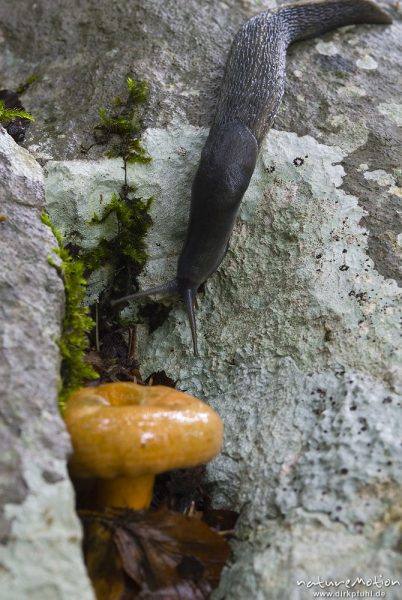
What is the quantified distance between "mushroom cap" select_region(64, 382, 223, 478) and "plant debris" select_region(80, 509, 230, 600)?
244 millimetres

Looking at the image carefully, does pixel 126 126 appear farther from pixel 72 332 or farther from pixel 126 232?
pixel 72 332

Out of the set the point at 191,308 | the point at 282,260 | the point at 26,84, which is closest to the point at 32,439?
the point at 191,308

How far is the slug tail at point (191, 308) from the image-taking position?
3402 mm

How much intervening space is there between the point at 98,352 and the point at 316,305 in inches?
48.6

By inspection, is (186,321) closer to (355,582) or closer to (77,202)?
(77,202)

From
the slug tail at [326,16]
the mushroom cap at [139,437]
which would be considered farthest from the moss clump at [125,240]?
the slug tail at [326,16]

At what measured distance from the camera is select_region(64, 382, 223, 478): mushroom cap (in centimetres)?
216

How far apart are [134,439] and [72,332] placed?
0.81 m

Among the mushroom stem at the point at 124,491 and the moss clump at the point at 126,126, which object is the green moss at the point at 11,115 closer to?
the moss clump at the point at 126,126

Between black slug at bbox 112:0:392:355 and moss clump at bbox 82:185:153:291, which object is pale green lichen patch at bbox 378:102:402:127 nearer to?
black slug at bbox 112:0:392:355

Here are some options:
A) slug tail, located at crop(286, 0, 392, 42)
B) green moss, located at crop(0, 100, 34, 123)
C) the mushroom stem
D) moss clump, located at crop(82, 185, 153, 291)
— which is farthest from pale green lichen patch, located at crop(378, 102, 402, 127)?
the mushroom stem

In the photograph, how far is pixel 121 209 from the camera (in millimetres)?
3561

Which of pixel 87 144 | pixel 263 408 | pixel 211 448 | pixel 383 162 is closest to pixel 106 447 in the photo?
pixel 211 448

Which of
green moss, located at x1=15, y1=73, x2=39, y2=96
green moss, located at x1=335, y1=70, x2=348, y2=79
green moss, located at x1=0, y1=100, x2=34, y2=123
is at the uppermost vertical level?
green moss, located at x1=335, y1=70, x2=348, y2=79
